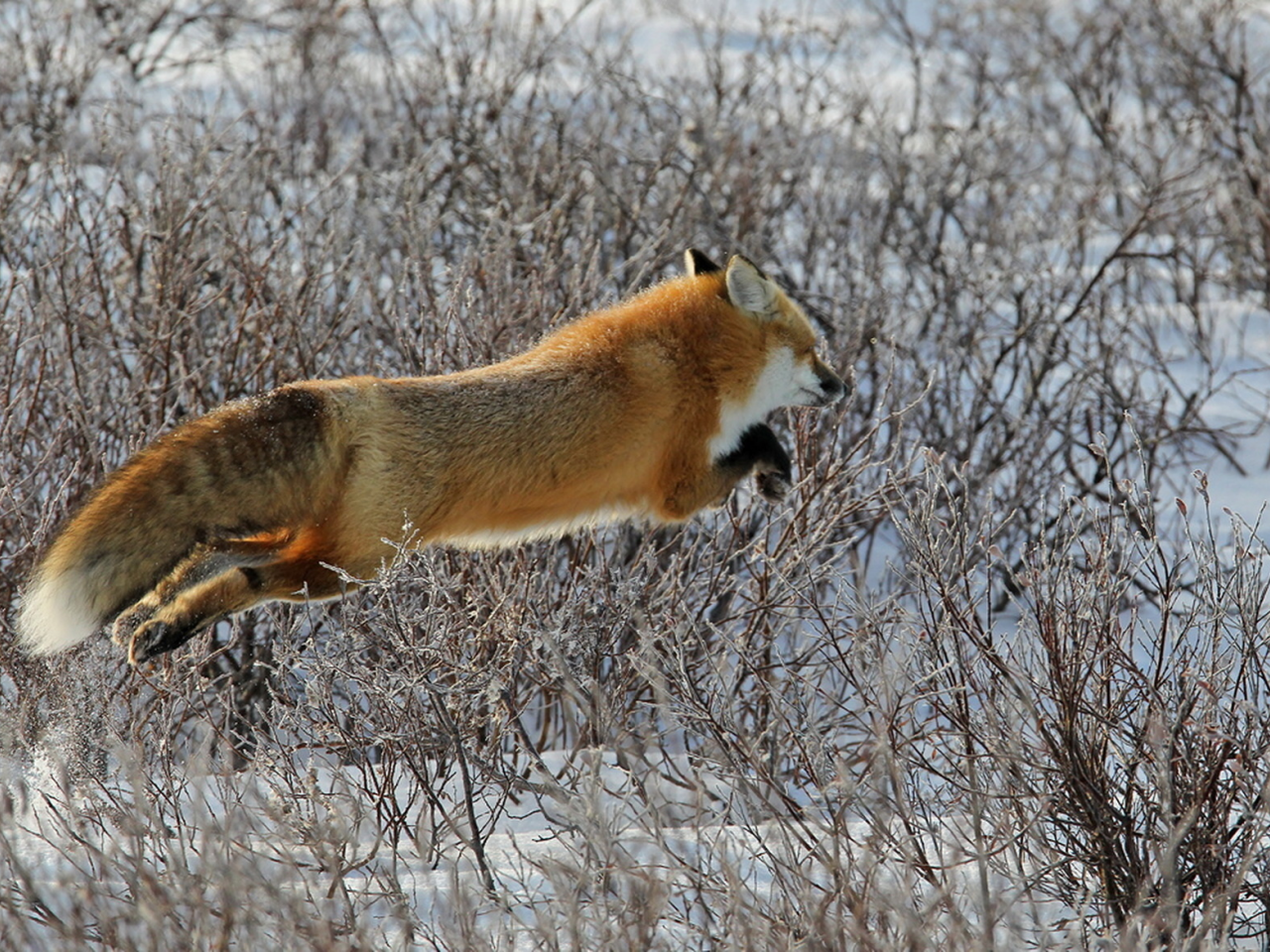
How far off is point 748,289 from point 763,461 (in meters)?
0.55

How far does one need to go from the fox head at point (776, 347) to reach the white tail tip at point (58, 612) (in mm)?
2051

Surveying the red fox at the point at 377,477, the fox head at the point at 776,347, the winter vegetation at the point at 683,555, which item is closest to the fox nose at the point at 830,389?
the fox head at the point at 776,347

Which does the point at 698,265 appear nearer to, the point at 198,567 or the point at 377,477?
the point at 377,477

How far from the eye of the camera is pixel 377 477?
369 cm

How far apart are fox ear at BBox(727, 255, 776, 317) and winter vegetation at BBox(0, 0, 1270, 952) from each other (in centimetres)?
50

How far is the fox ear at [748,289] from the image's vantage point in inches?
176

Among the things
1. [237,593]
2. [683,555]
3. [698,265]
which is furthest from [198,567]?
[698,265]

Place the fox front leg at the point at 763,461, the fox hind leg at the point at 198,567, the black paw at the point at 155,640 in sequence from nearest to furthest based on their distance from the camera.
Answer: the fox hind leg at the point at 198,567
the black paw at the point at 155,640
the fox front leg at the point at 763,461

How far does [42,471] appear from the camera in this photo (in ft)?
17.0

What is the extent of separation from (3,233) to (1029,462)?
4658 millimetres

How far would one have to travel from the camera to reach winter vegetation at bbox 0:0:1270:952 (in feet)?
10.2

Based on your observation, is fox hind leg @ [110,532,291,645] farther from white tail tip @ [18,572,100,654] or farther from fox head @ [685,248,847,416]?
fox head @ [685,248,847,416]

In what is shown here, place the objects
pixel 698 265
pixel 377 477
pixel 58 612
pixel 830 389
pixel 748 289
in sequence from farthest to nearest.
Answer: pixel 698 265 → pixel 830 389 → pixel 748 289 → pixel 377 477 → pixel 58 612

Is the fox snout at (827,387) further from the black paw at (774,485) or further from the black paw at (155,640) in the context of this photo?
the black paw at (155,640)
